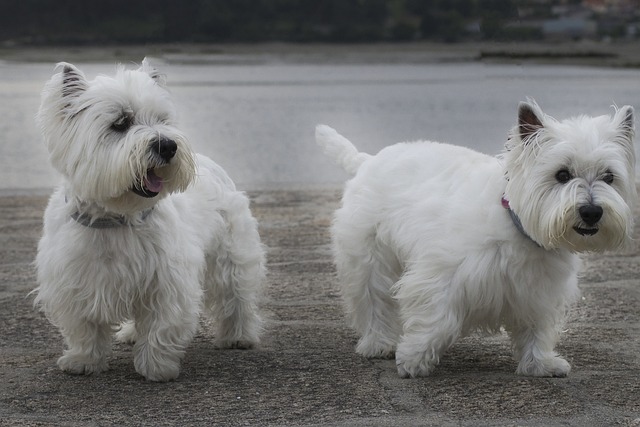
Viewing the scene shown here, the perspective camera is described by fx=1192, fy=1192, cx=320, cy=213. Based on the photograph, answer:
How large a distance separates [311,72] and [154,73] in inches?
2617

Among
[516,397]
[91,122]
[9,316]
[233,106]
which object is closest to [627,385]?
[516,397]

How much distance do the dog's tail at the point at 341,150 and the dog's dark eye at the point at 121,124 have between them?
1.86 meters

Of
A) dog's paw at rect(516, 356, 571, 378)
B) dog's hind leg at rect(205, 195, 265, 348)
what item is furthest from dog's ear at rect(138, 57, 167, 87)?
dog's paw at rect(516, 356, 571, 378)

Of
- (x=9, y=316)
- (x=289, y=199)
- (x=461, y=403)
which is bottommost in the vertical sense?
(x=289, y=199)

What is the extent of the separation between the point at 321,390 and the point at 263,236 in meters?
4.90

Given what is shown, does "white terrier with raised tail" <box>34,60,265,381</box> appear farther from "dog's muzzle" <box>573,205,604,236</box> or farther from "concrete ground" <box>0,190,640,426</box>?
"dog's muzzle" <box>573,205,604,236</box>

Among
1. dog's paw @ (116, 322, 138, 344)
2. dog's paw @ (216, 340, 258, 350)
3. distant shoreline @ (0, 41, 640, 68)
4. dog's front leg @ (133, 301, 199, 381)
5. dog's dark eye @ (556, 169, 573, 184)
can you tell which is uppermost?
dog's dark eye @ (556, 169, 573, 184)

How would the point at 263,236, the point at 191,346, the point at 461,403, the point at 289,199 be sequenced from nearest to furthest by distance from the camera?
the point at 461,403 → the point at 191,346 → the point at 263,236 → the point at 289,199

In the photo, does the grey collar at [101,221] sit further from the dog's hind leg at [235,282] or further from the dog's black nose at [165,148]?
the dog's hind leg at [235,282]

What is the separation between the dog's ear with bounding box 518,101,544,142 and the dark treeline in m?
16.0

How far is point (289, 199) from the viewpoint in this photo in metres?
13.5

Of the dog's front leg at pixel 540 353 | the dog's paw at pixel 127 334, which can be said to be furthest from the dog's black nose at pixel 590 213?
the dog's paw at pixel 127 334

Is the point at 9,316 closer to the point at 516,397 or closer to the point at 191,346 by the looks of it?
the point at 191,346

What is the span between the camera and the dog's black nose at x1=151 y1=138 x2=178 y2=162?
5527mm
